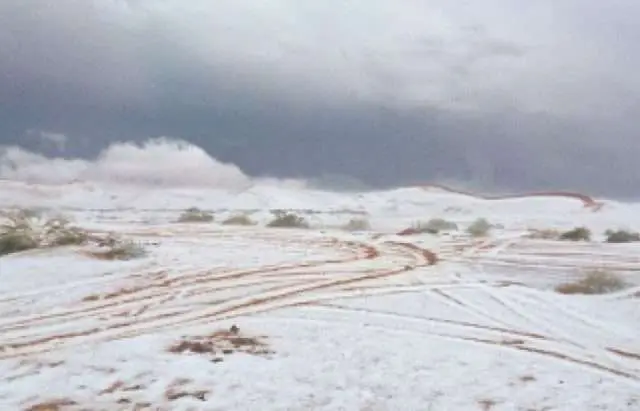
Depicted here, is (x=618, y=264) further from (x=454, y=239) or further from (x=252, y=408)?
(x=252, y=408)

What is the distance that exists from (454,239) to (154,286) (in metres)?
13.5

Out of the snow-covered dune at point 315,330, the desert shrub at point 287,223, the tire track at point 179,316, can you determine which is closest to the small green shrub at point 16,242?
the snow-covered dune at point 315,330

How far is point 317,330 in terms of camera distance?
35.6 feet

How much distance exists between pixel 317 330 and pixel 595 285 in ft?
21.4

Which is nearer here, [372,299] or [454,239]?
[372,299]

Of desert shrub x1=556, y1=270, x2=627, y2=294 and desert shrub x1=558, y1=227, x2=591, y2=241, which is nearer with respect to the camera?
desert shrub x1=556, y1=270, x2=627, y2=294

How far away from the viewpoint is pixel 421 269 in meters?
17.1

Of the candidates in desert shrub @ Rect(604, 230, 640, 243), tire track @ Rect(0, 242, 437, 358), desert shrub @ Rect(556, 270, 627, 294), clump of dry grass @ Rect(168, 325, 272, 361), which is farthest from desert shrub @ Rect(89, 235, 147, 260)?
desert shrub @ Rect(604, 230, 640, 243)

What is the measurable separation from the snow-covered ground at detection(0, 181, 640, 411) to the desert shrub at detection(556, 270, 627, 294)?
14.6 inches

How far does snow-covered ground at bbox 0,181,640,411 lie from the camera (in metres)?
8.09

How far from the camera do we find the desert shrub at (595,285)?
14.6m

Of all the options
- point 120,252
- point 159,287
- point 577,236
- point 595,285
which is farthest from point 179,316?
point 577,236

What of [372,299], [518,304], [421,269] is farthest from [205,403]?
[421,269]

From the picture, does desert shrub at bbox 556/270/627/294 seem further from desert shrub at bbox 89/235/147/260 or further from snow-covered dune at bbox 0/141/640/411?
desert shrub at bbox 89/235/147/260
